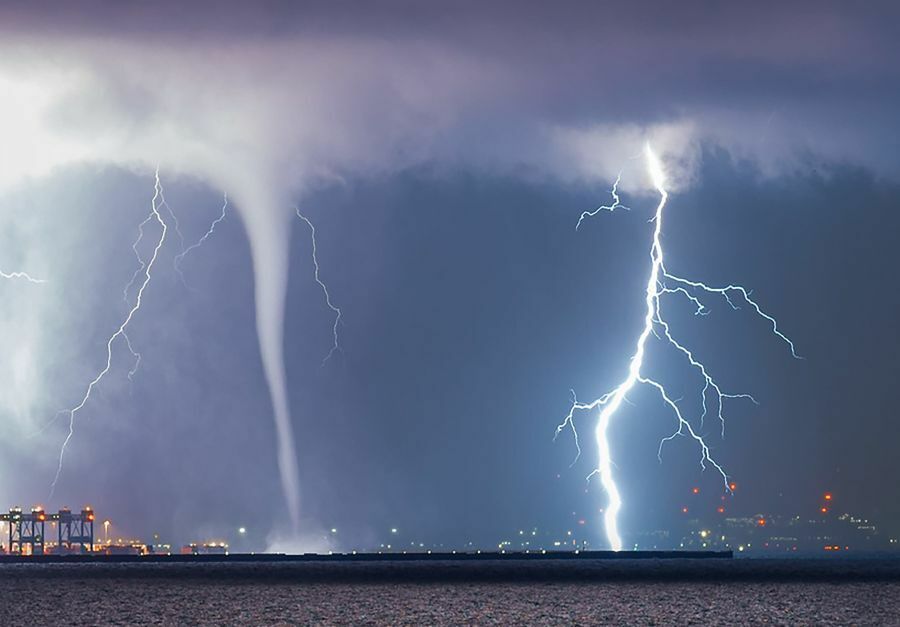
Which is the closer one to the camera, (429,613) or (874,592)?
(429,613)

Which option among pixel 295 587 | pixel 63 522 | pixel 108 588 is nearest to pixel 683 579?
pixel 295 587

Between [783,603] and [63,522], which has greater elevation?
[63,522]

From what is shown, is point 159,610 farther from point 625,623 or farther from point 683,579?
point 683,579

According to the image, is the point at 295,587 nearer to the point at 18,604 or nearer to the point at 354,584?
the point at 354,584

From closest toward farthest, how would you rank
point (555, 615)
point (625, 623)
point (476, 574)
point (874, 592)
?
point (625, 623)
point (555, 615)
point (874, 592)
point (476, 574)

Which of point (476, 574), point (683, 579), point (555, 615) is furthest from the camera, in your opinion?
point (476, 574)

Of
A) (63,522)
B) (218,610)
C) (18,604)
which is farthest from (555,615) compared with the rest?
(63,522)
